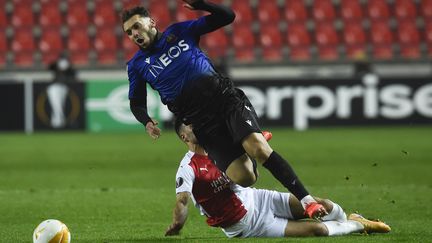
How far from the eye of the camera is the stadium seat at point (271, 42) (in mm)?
23453

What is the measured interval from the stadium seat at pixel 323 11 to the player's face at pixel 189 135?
56.7ft

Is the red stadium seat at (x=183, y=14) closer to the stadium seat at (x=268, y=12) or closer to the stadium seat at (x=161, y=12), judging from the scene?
the stadium seat at (x=161, y=12)

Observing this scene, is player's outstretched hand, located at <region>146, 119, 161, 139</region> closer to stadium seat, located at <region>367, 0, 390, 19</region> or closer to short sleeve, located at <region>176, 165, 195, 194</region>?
short sleeve, located at <region>176, 165, 195, 194</region>

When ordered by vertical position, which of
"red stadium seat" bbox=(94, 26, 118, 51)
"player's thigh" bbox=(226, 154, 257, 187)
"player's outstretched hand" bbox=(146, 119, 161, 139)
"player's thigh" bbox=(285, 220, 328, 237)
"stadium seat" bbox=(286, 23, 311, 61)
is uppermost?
"player's outstretched hand" bbox=(146, 119, 161, 139)

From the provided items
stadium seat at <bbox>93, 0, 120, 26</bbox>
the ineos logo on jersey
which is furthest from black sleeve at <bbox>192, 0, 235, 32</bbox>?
stadium seat at <bbox>93, 0, 120, 26</bbox>

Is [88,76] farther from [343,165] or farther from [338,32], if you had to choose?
[343,165]

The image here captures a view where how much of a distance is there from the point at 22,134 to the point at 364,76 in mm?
7630

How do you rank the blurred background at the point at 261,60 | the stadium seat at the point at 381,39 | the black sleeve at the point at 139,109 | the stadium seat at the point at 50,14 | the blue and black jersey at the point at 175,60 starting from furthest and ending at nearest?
the stadium seat at the point at 50,14 → the stadium seat at the point at 381,39 → the blurred background at the point at 261,60 → the black sleeve at the point at 139,109 → the blue and black jersey at the point at 175,60

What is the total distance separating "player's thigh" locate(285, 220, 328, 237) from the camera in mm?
7012

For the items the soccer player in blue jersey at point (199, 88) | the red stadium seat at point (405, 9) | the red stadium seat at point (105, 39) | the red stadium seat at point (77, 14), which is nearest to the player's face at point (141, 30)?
the soccer player in blue jersey at point (199, 88)

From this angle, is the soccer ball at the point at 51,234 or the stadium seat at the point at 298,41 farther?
the stadium seat at the point at 298,41

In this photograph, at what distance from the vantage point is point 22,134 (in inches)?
789

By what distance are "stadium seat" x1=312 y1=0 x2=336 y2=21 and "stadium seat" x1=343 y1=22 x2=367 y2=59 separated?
49 cm

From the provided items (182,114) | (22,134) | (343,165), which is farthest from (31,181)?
(22,134)
